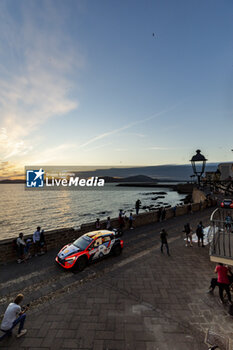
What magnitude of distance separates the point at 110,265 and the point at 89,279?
62.9 inches

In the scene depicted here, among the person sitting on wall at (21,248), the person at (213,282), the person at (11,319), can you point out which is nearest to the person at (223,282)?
the person at (213,282)

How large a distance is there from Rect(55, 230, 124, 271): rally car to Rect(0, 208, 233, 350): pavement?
400mm

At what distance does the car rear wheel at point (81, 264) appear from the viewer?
842cm

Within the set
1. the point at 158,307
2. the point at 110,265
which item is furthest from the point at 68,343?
the point at 110,265

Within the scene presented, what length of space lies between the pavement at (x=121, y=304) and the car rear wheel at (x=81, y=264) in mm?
268

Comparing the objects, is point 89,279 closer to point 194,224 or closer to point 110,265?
point 110,265

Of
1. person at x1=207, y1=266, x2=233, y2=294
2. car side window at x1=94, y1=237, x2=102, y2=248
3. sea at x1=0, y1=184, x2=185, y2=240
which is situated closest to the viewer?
person at x1=207, y1=266, x2=233, y2=294

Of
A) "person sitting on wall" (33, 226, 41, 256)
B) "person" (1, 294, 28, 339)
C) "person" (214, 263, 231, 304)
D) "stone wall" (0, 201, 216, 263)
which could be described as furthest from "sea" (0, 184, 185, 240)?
"person" (214, 263, 231, 304)

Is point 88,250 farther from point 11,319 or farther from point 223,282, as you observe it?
point 223,282

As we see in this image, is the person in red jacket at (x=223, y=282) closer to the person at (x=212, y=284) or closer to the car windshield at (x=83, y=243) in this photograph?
the person at (x=212, y=284)

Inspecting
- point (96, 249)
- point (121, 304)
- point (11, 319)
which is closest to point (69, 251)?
point (96, 249)

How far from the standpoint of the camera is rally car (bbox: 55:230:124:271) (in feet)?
27.7

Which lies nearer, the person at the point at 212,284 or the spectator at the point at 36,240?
the person at the point at 212,284

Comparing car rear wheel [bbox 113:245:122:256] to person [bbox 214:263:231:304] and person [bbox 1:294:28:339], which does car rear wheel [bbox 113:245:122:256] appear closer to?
person [bbox 214:263:231:304]
